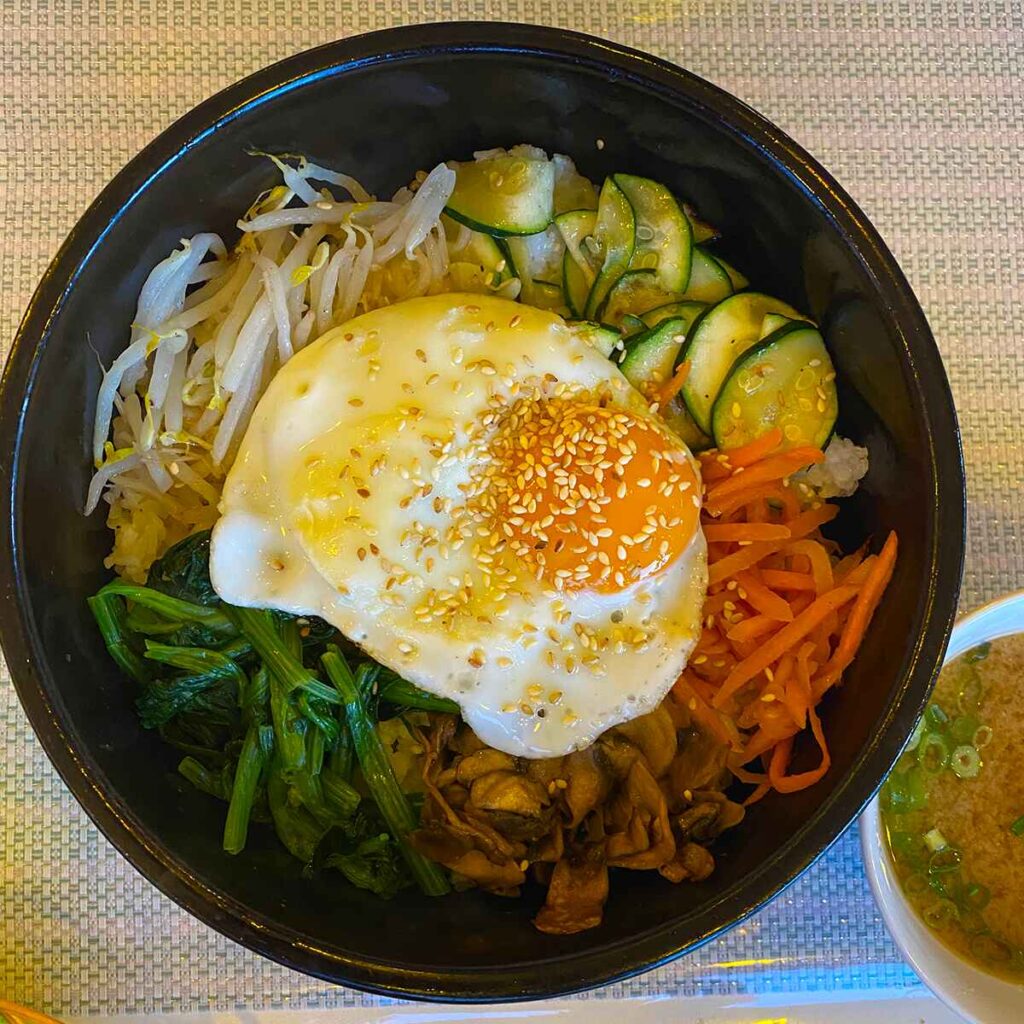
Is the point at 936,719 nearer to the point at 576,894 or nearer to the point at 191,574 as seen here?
the point at 576,894

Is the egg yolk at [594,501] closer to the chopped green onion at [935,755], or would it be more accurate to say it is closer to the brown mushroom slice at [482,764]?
the brown mushroom slice at [482,764]

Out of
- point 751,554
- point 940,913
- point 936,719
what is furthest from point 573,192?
point 940,913

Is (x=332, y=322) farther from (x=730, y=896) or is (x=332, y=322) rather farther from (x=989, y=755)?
(x=989, y=755)

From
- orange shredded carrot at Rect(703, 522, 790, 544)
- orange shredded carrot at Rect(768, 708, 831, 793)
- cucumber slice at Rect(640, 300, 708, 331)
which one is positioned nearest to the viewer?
orange shredded carrot at Rect(768, 708, 831, 793)

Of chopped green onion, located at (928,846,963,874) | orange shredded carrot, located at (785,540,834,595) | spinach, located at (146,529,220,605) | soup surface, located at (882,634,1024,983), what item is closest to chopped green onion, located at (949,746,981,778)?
soup surface, located at (882,634,1024,983)

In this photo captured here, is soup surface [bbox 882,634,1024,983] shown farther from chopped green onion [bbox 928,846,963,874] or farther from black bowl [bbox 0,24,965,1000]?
black bowl [bbox 0,24,965,1000]

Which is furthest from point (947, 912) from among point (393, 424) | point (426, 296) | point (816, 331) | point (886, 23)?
point (886, 23)

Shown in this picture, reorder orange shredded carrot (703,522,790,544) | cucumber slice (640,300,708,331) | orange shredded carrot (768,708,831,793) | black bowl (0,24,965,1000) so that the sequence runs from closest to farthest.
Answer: black bowl (0,24,965,1000)
orange shredded carrot (768,708,831,793)
orange shredded carrot (703,522,790,544)
cucumber slice (640,300,708,331)
